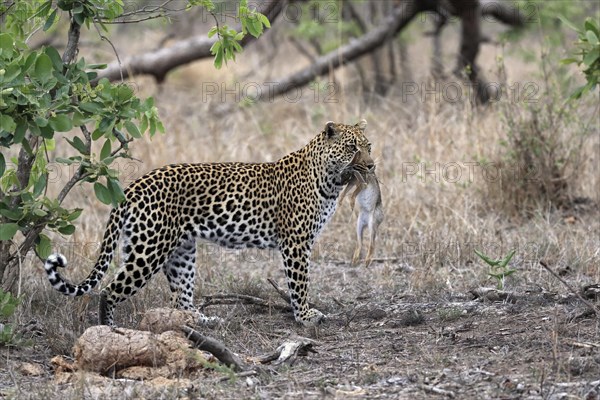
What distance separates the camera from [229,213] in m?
7.25

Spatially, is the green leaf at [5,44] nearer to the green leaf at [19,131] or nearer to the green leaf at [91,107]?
the green leaf at [19,131]

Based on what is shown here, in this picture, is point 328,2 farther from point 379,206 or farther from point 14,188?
point 14,188

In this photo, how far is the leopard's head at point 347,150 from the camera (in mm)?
7395

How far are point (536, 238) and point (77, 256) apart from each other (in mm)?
4216

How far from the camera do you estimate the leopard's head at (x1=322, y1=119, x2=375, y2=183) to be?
24.3ft

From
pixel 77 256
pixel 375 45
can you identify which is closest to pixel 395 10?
pixel 375 45

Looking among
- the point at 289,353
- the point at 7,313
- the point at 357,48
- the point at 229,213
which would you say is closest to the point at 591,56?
the point at 289,353

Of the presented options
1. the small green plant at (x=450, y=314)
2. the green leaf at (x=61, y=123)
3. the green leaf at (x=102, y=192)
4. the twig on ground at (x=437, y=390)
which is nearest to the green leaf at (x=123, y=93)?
the green leaf at (x=61, y=123)

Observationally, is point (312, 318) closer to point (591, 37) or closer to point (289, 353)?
point (289, 353)

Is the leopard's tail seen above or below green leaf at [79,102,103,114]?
below

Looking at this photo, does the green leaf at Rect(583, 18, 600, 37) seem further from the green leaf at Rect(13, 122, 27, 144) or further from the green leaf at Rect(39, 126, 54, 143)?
the green leaf at Rect(13, 122, 27, 144)

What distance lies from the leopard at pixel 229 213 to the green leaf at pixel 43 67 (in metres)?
1.37

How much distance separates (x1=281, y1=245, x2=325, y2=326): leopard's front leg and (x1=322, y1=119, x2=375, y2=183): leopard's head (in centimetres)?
69

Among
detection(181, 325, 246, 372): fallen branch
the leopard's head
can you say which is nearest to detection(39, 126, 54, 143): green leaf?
detection(181, 325, 246, 372): fallen branch
